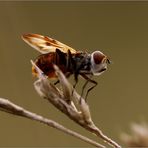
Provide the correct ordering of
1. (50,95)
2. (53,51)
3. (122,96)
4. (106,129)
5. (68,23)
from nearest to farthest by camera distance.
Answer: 1. (50,95)
2. (53,51)
3. (106,129)
4. (122,96)
5. (68,23)

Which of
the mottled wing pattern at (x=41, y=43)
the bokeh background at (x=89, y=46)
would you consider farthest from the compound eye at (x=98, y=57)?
the bokeh background at (x=89, y=46)

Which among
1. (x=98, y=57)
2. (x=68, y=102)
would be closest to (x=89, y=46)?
(x=98, y=57)

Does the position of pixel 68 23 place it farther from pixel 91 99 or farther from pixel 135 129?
pixel 135 129

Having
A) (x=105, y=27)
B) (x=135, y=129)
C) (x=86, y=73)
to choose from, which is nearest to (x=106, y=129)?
(x=105, y=27)

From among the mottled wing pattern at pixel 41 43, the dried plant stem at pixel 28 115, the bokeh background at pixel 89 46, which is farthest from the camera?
the bokeh background at pixel 89 46

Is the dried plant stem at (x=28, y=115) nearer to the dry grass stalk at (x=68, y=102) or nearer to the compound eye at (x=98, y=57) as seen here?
the dry grass stalk at (x=68, y=102)

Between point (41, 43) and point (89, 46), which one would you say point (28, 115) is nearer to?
point (41, 43)
